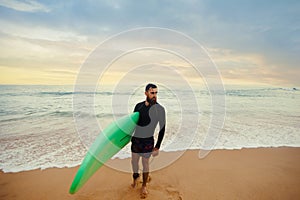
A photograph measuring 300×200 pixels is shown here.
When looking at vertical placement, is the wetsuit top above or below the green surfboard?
above

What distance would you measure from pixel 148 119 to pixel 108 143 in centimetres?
71

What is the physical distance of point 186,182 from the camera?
11.0 ft

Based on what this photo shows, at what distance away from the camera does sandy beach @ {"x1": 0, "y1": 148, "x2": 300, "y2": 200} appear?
2987mm

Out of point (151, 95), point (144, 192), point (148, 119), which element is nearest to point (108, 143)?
point (148, 119)

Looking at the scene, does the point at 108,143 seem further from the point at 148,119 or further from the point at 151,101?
the point at 151,101

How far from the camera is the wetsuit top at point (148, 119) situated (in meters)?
2.86

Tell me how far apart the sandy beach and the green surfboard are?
43 centimetres

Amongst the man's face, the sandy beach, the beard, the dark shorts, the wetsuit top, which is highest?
the man's face

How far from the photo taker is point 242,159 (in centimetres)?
429

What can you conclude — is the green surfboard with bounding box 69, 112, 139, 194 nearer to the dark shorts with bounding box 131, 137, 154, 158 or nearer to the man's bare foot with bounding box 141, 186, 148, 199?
the dark shorts with bounding box 131, 137, 154, 158

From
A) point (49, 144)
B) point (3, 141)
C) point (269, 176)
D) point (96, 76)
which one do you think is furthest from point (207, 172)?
point (3, 141)

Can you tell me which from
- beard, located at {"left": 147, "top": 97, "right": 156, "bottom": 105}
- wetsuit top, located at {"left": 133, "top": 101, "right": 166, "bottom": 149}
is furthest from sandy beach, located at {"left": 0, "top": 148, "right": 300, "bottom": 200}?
beard, located at {"left": 147, "top": 97, "right": 156, "bottom": 105}

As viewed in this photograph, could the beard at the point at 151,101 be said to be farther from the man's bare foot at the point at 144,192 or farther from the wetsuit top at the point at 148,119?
the man's bare foot at the point at 144,192

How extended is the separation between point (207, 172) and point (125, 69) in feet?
7.94
